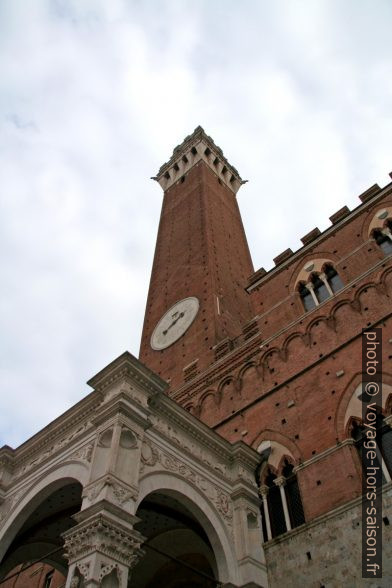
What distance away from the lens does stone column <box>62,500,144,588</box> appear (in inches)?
232

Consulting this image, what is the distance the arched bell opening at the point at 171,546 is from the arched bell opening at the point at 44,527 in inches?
45.9

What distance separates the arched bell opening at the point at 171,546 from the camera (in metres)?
8.69

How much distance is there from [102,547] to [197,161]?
26153mm

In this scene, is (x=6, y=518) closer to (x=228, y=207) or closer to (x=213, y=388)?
(x=213, y=388)

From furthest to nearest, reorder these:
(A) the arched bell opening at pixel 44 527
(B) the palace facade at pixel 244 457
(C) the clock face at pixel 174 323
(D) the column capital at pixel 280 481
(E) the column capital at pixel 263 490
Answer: (C) the clock face at pixel 174 323, (E) the column capital at pixel 263 490, (D) the column capital at pixel 280 481, (A) the arched bell opening at pixel 44 527, (B) the palace facade at pixel 244 457

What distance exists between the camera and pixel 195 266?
21.1m

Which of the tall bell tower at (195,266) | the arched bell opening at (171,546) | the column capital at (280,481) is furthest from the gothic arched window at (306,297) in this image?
the arched bell opening at (171,546)

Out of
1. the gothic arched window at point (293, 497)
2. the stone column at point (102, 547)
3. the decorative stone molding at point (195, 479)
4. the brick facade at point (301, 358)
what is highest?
the brick facade at point (301, 358)

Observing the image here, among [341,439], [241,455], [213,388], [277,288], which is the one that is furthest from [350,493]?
[277,288]

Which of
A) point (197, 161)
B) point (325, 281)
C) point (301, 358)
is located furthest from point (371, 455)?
point (197, 161)

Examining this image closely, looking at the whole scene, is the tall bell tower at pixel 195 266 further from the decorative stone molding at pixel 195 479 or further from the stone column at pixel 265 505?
the decorative stone molding at pixel 195 479

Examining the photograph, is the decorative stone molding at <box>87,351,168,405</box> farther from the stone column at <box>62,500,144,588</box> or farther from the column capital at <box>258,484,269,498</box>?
the column capital at <box>258,484,269,498</box>

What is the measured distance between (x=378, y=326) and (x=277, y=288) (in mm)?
4060

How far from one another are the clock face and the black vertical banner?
854 cm
